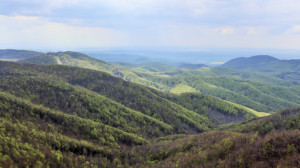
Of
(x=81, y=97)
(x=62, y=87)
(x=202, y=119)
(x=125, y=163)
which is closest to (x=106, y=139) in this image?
(x=125, y=163)

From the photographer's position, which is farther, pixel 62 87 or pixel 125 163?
pixel 62 87

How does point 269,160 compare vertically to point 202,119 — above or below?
above

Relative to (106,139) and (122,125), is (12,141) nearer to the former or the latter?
(106,139)

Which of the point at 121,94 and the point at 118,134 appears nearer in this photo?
the point at 118,134

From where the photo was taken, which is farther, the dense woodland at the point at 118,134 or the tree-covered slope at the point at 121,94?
the tree-covered slope at the point at 121,94

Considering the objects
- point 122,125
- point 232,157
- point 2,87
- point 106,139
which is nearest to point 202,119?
point 122,125

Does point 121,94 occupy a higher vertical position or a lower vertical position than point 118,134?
higher

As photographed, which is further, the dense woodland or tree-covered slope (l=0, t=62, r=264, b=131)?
tree-covered slope (l=0, t=62, r=264, b=131)

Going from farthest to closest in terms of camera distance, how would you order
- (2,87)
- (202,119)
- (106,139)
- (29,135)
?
(202,119), (2,87), (106,139), (29,135)

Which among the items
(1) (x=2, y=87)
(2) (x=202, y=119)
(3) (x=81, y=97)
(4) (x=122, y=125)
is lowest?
(2) (x=202, y=119)

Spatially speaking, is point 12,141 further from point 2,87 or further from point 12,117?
point 2,87

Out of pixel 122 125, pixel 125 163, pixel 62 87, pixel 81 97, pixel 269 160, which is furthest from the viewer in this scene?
pixel 62 87
